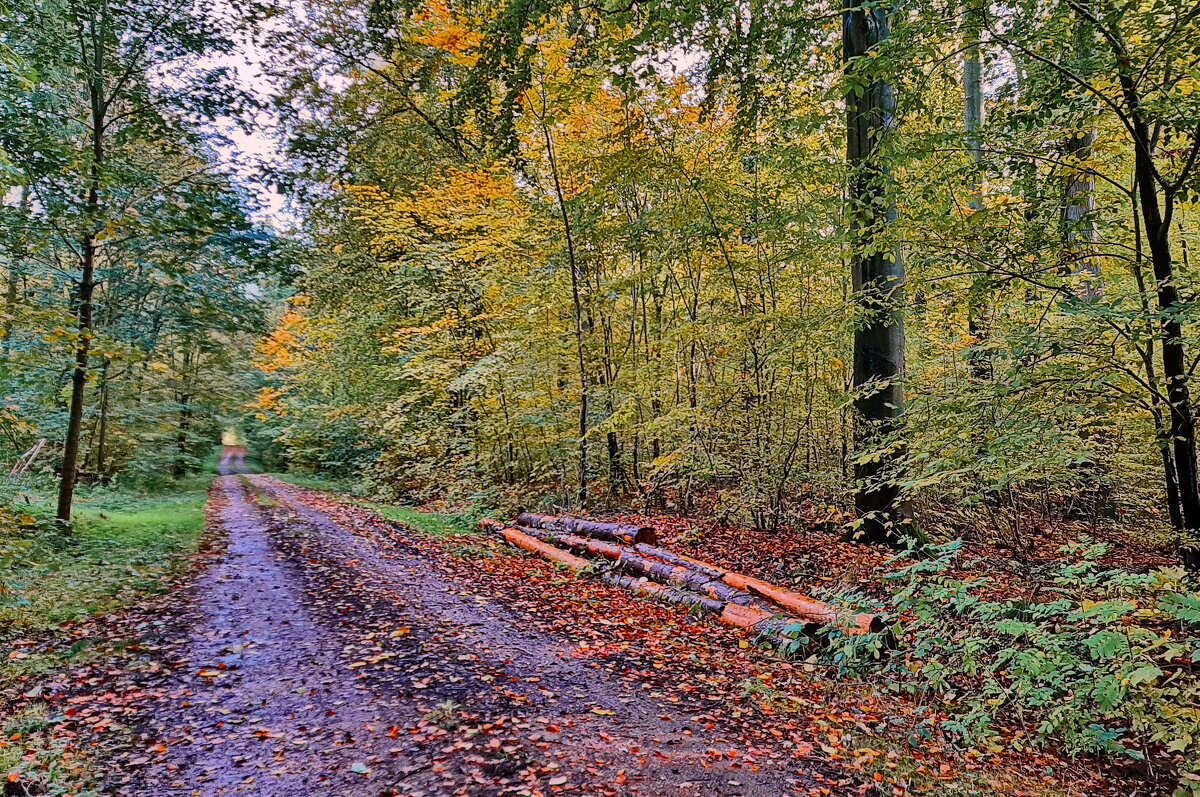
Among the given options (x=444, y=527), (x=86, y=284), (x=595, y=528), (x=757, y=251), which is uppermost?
(x=757, y=251)

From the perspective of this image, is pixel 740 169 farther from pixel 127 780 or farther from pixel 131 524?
pixel 131 524

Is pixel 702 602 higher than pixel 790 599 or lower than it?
lower

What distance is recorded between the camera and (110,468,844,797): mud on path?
3262 millimetres

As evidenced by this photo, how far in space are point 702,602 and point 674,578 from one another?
2.40ft

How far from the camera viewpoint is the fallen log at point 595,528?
863 centimetres

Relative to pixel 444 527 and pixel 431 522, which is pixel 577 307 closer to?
pixel 444 527

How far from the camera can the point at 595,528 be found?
9.45 metres

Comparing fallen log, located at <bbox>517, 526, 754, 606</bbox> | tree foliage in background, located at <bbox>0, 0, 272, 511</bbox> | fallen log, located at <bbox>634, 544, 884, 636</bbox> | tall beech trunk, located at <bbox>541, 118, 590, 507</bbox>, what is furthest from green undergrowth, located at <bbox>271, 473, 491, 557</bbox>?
tree foliage in background, located at <bbox>0, 0, 272, 511</bbox>

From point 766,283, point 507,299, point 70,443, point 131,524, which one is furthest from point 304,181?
point 766,283

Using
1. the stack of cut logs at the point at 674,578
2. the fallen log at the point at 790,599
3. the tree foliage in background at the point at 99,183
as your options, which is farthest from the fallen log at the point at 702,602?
the tree foliage in background at the point at 99,183

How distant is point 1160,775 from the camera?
3176 millimetres

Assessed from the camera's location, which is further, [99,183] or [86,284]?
[86,284]

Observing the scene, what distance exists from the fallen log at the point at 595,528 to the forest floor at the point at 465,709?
171cm

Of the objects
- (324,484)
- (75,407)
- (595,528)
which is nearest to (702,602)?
(595,528)
